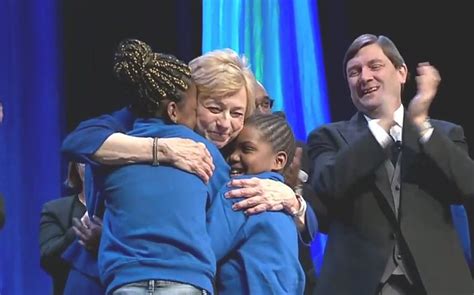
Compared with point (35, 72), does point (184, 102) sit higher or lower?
higher

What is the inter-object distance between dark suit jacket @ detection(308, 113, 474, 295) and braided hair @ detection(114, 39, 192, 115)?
2.03ft

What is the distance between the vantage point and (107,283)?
2.02 m

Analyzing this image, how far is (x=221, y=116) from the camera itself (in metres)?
2.24

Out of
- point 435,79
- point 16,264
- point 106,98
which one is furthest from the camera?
point 106,98

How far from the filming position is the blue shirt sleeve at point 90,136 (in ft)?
6.89

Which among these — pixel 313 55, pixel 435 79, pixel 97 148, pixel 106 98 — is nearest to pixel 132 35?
pixel 106 98

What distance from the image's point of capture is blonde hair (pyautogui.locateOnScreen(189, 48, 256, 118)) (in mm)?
2236

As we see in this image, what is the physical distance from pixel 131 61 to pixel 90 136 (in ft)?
0.62

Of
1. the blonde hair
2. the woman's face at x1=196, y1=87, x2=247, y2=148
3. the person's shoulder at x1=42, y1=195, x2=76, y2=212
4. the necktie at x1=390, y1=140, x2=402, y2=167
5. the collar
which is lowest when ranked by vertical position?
the person's shoulder at x1=42, y1=195, x2=76, y2=212

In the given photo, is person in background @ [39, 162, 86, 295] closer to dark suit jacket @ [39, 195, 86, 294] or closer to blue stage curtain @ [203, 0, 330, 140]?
dark suit jacket @ [39, 195, 86, 294]

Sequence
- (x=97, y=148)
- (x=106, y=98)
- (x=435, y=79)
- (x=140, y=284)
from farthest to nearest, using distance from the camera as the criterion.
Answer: (x=106, y=98) → (x=435, y=79) → (x=97, y=148) → (x=140, y=284)

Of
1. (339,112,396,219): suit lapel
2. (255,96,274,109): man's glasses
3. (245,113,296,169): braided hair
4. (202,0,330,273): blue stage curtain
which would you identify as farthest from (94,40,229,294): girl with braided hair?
(202,0,330,273): blue stage curtain

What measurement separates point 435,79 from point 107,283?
1.11 meters

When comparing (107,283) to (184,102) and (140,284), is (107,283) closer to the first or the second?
(140,284)
